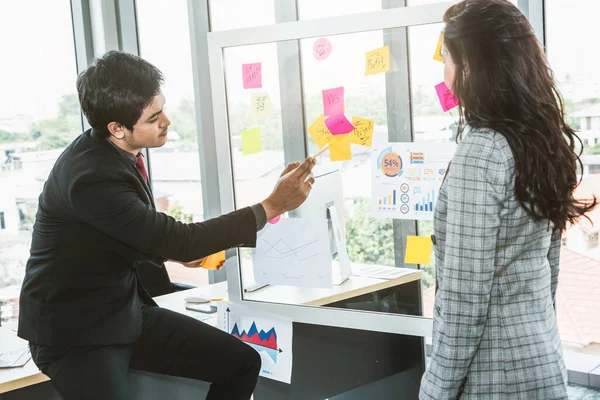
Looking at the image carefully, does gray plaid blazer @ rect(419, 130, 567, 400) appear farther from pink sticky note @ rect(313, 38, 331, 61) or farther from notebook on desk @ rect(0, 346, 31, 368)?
notebook on desk @ rect(0, 346, 31, 368)

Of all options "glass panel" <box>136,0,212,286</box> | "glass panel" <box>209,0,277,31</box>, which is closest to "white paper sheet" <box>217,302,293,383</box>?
"glass panel" <box>209,0,277,31</box>

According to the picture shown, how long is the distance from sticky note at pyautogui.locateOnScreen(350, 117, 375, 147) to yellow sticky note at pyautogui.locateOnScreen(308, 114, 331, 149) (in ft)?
0.28

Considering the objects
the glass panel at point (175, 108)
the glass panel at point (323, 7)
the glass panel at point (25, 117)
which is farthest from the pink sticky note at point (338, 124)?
the glass panel at point (25, 117)

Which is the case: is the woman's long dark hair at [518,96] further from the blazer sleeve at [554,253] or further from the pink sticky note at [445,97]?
the pink sticky note at [445,97]

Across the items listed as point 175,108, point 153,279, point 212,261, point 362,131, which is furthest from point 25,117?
point 362,131

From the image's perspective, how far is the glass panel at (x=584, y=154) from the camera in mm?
2986

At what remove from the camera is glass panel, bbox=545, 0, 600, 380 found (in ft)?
9.80

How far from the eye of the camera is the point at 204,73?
12.0ft

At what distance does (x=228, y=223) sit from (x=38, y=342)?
604mm

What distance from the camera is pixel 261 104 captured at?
2084 millimetres

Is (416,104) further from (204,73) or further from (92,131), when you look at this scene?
(204,73)

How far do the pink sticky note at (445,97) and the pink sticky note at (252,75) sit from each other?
565 mm

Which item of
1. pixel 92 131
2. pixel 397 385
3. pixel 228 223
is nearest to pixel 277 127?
pixel 228 223

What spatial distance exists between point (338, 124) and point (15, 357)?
1.19 meters
